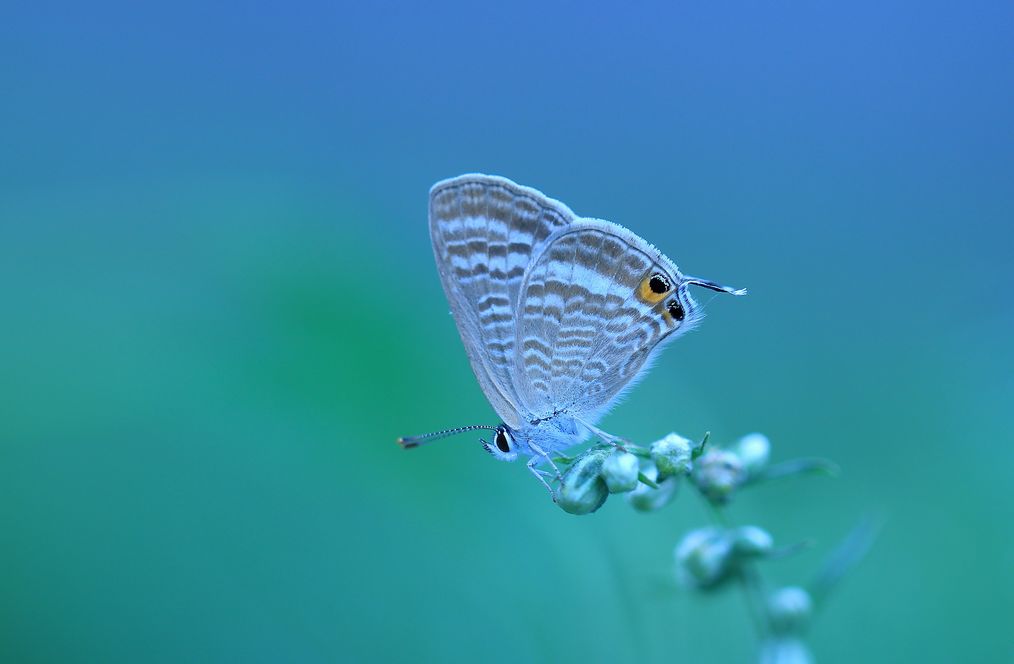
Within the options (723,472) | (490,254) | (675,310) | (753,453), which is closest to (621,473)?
(723,472)

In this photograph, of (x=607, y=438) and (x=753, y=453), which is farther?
(x=607, y=438)

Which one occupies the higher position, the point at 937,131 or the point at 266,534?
the point at 937,131

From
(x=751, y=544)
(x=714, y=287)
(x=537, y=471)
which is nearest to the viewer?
(x=751, y=544)

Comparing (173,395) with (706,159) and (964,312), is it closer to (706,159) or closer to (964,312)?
(964,312)

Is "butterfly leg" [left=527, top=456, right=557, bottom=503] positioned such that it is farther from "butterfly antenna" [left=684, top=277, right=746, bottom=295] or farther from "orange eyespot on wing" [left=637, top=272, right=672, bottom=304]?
"butterfly antenna" [left=684, top=277, right=746, bottom=295]

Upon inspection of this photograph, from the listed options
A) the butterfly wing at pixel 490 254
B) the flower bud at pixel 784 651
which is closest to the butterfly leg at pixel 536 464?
the butterfly wing at pixel 490 254

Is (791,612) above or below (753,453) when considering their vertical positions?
below

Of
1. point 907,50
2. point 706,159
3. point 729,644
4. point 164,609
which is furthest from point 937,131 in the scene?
point 164,609

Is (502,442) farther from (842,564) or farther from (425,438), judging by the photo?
(842,564)
